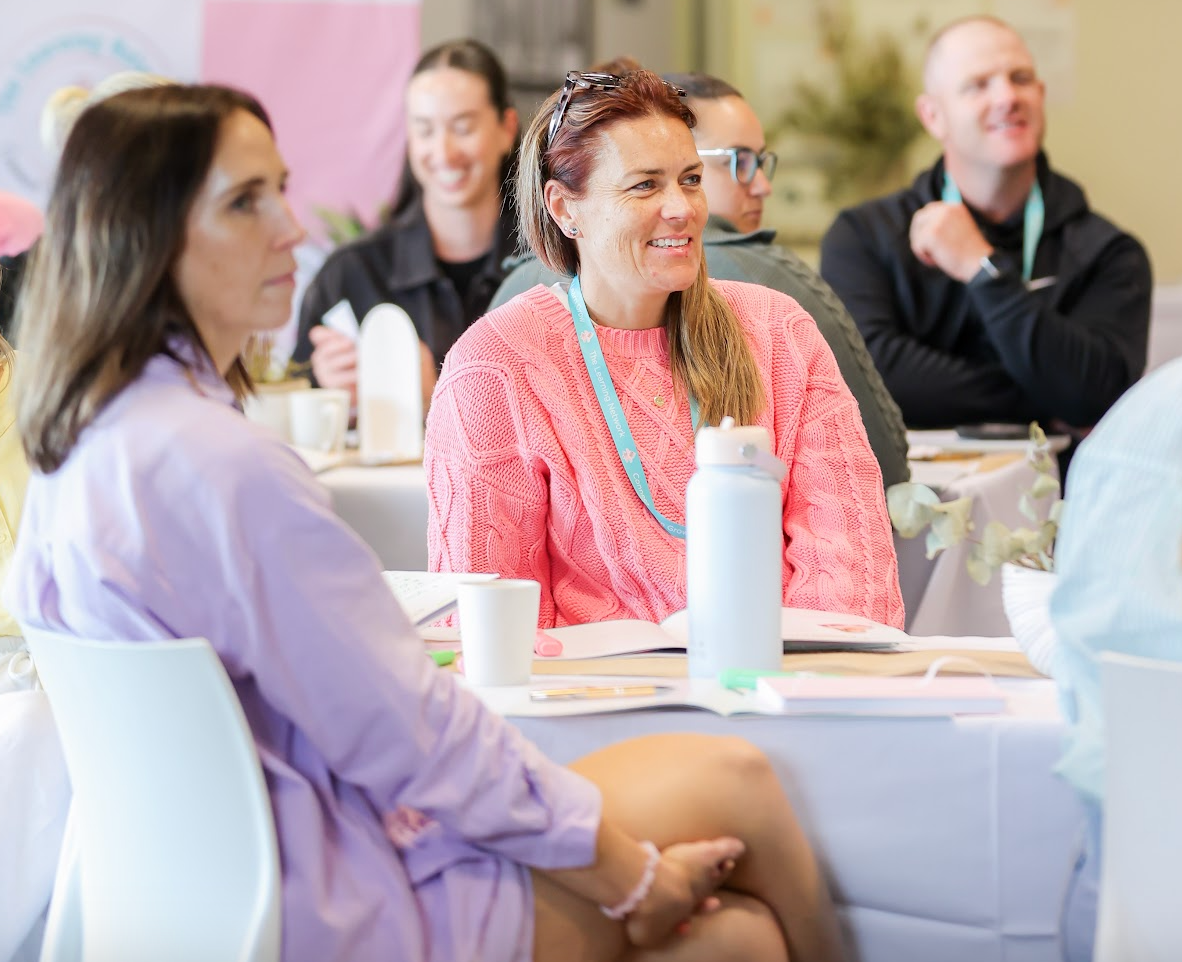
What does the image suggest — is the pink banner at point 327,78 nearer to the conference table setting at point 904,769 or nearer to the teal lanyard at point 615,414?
the teal lanyard at point 615,414

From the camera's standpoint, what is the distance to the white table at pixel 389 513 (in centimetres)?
287

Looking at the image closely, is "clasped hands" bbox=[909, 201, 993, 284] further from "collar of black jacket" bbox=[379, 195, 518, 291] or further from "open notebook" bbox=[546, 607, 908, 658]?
"open notebook" bbox=[546, 607, 908, 658]

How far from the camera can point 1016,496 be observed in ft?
10.0

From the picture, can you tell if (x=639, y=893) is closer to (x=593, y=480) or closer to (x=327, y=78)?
(x=593, y=480)

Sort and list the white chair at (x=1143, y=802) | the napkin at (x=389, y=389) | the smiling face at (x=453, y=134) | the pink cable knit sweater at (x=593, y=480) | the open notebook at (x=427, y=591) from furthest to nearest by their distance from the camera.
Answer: the smiling face at (x=453, y=134)
the napkin at (x=389, y=389)
the pink cable knit sweater at (x=593, y=480)
the open notebook at (x=427, y=591)
the white chair at (x=1143, y=802)

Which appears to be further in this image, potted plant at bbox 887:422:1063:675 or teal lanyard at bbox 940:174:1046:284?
teal lanyard at bbox 940:174:1046:284

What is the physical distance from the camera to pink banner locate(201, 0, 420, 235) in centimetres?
453

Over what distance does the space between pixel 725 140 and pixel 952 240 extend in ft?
3.03

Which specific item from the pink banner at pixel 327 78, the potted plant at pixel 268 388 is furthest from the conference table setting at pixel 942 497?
the pink banner at pixel 327 78

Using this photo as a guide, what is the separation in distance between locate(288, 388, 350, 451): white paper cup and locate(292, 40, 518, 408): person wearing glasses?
610mm

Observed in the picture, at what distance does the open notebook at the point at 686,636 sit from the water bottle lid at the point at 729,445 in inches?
6.8

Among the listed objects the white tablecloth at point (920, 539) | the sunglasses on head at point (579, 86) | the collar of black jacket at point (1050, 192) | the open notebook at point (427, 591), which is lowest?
the white tablecloth at point (920, 539)

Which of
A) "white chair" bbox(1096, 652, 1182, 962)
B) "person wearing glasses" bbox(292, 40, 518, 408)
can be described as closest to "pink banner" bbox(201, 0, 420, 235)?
"person wearing glasses" bbox(292, 40, 518, 408)

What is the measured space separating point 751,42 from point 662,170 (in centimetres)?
398
